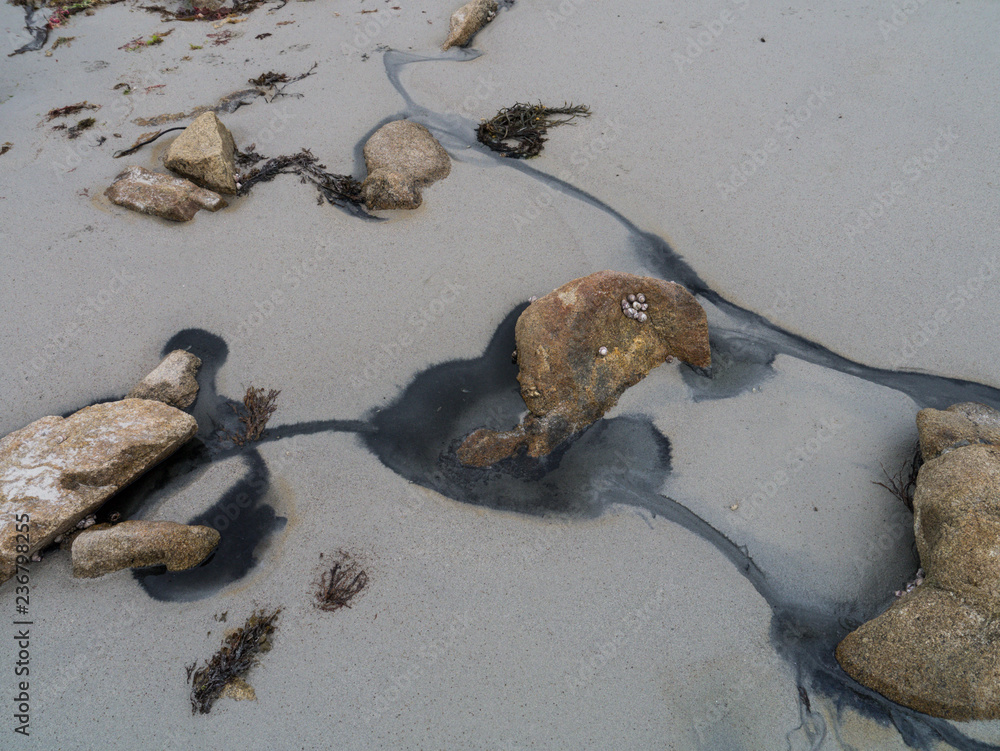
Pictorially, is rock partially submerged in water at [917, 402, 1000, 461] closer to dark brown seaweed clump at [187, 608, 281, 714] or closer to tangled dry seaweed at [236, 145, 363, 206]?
dark brown seaweed clump at [187, 608, 281, 714]

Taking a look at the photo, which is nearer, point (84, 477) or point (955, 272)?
A: point (84, 477)

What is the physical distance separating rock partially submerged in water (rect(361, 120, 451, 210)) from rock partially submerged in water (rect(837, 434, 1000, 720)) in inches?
201

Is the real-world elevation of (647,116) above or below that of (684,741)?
above

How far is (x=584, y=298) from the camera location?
457 centimetres

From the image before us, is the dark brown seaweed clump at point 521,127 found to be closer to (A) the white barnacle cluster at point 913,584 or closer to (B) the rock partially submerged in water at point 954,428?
(B) the rock partially submerged in water at point 954,428

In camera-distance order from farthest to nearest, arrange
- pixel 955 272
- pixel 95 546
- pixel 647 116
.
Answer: pixel 647 116 < pixel 955 272 < pixel 95 546

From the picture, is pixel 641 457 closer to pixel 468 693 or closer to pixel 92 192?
pixel 468 693

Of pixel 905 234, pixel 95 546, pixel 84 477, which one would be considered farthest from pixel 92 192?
pixel 905 234

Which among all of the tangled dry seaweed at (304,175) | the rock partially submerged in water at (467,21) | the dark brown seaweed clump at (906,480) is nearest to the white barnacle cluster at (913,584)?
the dark brown seaweed clump at (906,480)

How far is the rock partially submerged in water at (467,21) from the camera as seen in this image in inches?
278

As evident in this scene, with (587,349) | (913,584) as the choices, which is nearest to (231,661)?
(587,349)

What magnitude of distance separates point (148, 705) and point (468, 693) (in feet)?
6.50

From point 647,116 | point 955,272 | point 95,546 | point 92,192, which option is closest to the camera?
point 95,546

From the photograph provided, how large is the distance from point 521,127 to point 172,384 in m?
4.45
